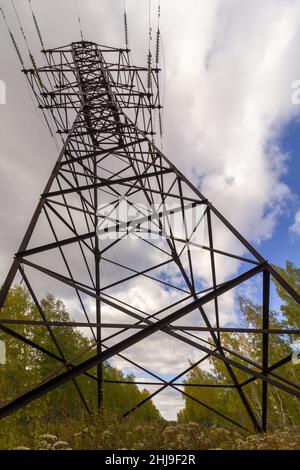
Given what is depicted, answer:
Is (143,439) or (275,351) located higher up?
(275,351)

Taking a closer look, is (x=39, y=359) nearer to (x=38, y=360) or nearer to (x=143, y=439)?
(x=38, y=360)

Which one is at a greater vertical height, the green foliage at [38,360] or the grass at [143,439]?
the green foliage at [38,360]

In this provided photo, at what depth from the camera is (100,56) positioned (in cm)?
1102

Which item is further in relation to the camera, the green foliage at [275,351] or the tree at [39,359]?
the green foliage at [275,351]

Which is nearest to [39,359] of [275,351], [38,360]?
[38,360]

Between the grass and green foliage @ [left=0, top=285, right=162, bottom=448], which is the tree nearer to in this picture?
green foliage @ [left=0, top=285, right=162, bottom=448]

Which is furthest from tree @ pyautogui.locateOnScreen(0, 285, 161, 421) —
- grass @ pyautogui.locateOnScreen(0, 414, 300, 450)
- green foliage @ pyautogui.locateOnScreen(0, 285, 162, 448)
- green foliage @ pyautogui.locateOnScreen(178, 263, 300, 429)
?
green foliage @ pyautogui.locateOnScreen(178, 263, 300, 429)

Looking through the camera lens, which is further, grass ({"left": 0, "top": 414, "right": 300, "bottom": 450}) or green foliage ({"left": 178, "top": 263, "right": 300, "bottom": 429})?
green foliage ({"left": 178, "top": 263, "right": 300, "bottom": 429})

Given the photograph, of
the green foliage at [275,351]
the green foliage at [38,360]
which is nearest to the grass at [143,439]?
the green foliage at [38,360]

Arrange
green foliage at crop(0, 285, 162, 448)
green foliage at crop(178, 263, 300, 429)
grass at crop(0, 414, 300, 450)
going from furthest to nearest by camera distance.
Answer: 1. green foliage at crop(178, 263, 300, 429)
2. green foliage at crop(0, 285, 162, 448)
3. grass at crop(0, 414, 300, 450)

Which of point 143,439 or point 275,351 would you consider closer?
point 143,439

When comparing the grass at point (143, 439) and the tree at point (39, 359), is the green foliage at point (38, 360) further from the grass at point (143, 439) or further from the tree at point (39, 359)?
the grass at point (143, 439)

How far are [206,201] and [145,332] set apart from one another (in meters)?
2.72
